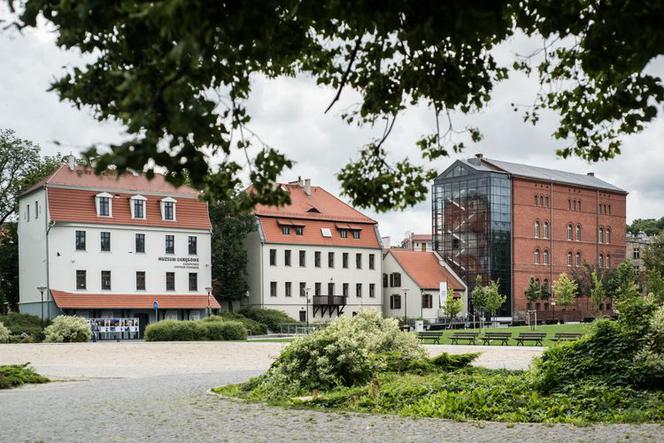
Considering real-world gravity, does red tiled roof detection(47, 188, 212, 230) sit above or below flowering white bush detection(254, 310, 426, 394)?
above

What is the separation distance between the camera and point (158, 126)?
5.75 meters

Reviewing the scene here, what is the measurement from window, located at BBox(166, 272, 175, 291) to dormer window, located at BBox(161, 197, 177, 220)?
4.12 m

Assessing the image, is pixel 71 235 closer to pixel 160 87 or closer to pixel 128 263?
pixel 128 263

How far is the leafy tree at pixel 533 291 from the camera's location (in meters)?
80.3

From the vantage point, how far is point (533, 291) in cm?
8056

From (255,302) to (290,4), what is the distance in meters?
60.9

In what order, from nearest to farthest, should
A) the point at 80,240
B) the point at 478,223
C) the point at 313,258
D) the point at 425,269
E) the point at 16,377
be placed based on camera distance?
the point at 16,377
the point at 80,240
the point at 313,258
the point at 425,269
the point at 478,223

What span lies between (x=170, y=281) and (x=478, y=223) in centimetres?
3440

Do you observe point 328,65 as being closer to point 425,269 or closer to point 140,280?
point 140,280

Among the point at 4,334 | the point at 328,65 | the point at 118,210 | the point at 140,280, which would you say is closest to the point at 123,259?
the point at 140,280

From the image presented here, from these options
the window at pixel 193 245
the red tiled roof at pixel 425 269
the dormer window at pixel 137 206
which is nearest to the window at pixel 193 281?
the window at pixel 193 245

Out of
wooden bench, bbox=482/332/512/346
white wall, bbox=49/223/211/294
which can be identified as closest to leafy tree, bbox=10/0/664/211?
wooden bench, bbox=482/332/512/346

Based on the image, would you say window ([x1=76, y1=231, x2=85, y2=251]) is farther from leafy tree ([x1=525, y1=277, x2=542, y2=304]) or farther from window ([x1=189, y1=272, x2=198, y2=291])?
leafy tree ([x1=525, y1=277, x2=542, y2=304])

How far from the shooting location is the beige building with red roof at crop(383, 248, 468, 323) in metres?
73.8
